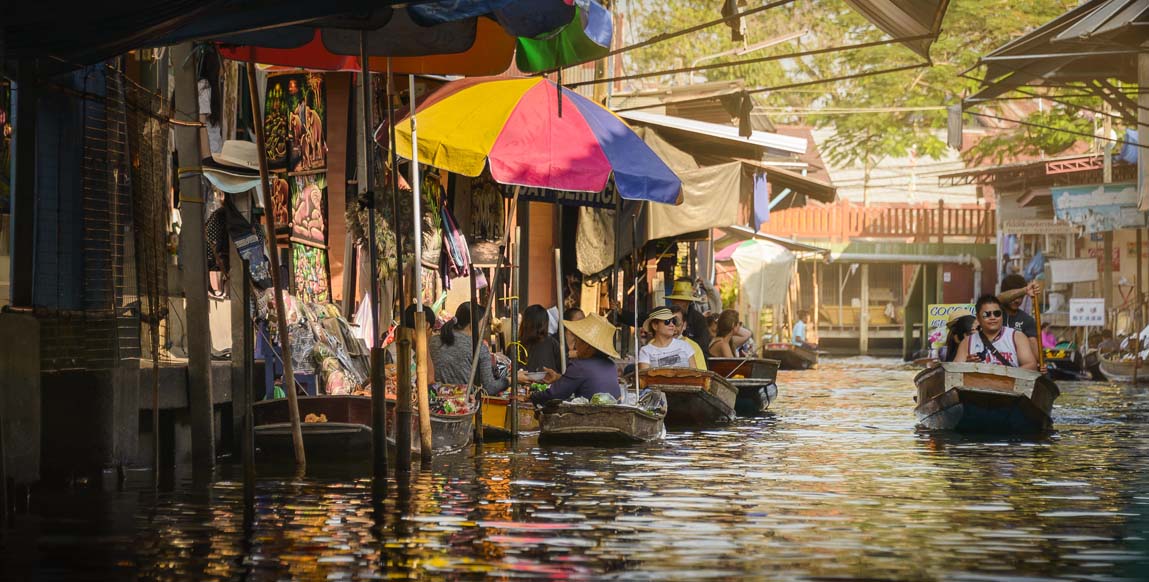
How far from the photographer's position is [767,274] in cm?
3950

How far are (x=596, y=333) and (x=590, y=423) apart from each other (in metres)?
0.82

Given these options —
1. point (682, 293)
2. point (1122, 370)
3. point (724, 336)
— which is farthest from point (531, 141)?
point (1122, 370)

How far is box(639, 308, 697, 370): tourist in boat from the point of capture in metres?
17.7

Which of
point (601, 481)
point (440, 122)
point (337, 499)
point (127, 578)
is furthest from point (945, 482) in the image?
point (127, 578)

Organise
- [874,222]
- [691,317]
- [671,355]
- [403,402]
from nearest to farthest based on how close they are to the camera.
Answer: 1. [403,402]
2. [671,355]
3. [691,317]
4. [874,222]

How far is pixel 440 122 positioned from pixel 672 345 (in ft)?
15.5

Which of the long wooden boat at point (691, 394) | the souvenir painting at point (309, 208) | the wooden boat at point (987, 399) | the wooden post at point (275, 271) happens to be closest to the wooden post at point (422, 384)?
the wooden post at point (275, 271)

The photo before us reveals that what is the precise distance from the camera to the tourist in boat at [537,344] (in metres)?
16.2

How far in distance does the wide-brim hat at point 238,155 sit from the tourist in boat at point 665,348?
17.7ft

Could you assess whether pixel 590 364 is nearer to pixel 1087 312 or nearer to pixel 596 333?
pixel 596 333

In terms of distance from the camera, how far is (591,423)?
14.5m

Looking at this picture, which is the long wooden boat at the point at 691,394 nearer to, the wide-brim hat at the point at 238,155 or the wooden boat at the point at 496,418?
the wooden boat at the point at 496,418

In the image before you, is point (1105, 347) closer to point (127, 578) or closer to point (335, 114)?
point (335, 114)

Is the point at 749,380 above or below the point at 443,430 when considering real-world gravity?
above
